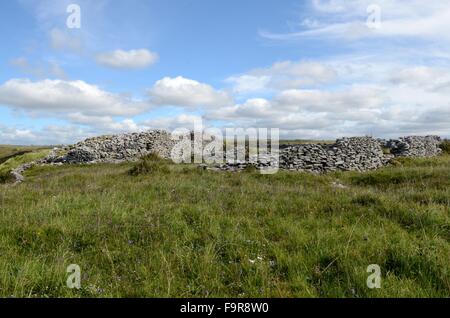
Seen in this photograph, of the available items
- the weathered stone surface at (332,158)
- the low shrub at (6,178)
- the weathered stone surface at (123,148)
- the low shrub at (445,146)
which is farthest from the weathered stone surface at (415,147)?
the low shrub at (6,178)

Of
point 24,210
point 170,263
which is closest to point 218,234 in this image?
point 170,263

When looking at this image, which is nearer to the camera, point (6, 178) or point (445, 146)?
point (6, 178)

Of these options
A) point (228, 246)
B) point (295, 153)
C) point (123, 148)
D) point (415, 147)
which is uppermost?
point (415, 147)

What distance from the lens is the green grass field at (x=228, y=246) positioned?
15.2 ft

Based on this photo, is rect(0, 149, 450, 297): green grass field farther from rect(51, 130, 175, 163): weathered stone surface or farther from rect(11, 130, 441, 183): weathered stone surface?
rect(51, 130, 175, 163): weathered stone surface

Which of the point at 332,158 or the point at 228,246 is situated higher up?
the point at 332,158

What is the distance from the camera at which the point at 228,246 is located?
603 centimetres

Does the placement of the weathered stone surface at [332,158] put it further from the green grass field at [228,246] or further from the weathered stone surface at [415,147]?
the green grass field at [228,246]

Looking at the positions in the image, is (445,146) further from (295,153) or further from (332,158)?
(295,153)

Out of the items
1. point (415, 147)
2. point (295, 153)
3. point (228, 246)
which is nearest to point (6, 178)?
point (295, 153)

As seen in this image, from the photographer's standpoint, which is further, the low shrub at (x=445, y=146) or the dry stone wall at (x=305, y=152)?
the low shrub at (x=445, y=146)

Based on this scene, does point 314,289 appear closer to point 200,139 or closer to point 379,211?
point 379,211

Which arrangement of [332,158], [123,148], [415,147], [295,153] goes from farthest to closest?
[123,148]
[415,147]
[295,153]
[332,158]
